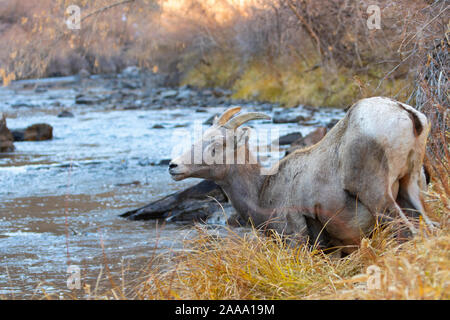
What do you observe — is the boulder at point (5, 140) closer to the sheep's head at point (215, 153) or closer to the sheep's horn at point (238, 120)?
the sheep's head at point (215, 153)

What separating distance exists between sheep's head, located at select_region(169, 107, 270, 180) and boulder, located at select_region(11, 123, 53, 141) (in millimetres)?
14739

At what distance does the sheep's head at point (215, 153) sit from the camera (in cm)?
675

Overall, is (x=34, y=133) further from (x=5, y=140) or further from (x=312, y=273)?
(x=312, y=273)

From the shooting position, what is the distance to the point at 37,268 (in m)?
7.01

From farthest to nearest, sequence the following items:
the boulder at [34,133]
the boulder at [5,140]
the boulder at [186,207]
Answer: the boulder at [34,133] → the boulder at [5,140] → the boulder at [186,207]

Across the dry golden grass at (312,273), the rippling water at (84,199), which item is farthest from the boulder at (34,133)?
the dry golden grass at (312,273)

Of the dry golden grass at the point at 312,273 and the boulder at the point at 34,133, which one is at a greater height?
the dry golden grass at the point at 312,273

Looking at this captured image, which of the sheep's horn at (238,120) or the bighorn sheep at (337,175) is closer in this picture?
the bighorn sheep at (337,175)

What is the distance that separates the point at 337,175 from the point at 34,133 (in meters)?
16.7

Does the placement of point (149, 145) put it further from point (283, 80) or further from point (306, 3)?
point (283, 80)

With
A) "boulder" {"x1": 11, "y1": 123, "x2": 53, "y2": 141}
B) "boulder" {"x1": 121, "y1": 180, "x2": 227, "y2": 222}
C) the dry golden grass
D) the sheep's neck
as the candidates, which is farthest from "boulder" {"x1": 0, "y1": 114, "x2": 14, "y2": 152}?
the dry golden grass

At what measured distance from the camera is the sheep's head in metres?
6.75

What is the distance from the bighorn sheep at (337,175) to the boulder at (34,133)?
578 inches

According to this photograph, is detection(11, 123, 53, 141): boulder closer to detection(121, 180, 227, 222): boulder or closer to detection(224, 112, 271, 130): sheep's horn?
detection(121, 180, 227, 222): boulder
